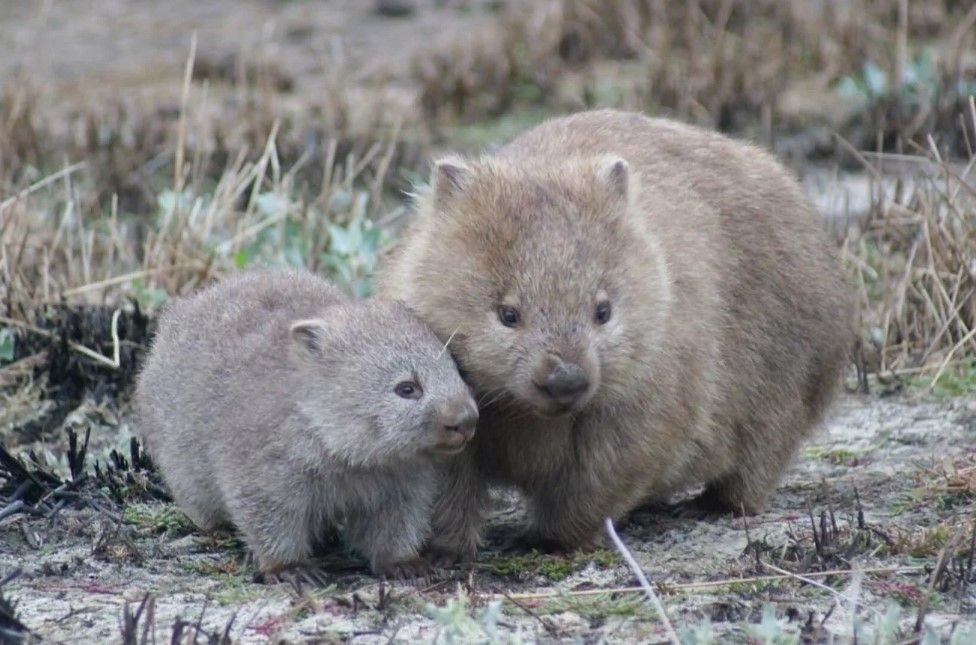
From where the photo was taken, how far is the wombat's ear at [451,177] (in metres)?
5.93

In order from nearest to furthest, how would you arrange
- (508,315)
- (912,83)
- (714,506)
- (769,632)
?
(769,632), (508,315), (714,506), (912,83)

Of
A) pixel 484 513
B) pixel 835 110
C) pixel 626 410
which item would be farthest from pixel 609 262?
pixel 835 110

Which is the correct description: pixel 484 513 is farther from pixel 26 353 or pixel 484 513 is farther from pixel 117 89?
pixel 117 89

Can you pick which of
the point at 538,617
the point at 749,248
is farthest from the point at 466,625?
the point at 749,248

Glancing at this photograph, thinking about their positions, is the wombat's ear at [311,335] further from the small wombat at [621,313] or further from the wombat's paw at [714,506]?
the wombat's paw at [714,506]

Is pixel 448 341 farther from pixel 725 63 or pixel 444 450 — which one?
pixel 725 63

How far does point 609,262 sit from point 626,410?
0.54 meters

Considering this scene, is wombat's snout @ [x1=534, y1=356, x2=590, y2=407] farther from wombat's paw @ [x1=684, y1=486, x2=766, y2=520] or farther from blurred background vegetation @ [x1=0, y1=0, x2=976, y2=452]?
blurred background vegetation @ [x1=0, y1=0, x2=976, y2=452]

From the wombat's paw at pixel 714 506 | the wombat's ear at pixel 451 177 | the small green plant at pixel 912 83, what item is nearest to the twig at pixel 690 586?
the wombat's paw at pixel 714 506

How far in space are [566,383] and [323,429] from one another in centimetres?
82

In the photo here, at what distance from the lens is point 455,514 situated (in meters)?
5.99

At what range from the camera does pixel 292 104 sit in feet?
40.9

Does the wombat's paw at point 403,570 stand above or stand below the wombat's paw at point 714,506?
above

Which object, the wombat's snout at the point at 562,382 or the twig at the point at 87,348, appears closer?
the wombat's snout at the point at 562,382
